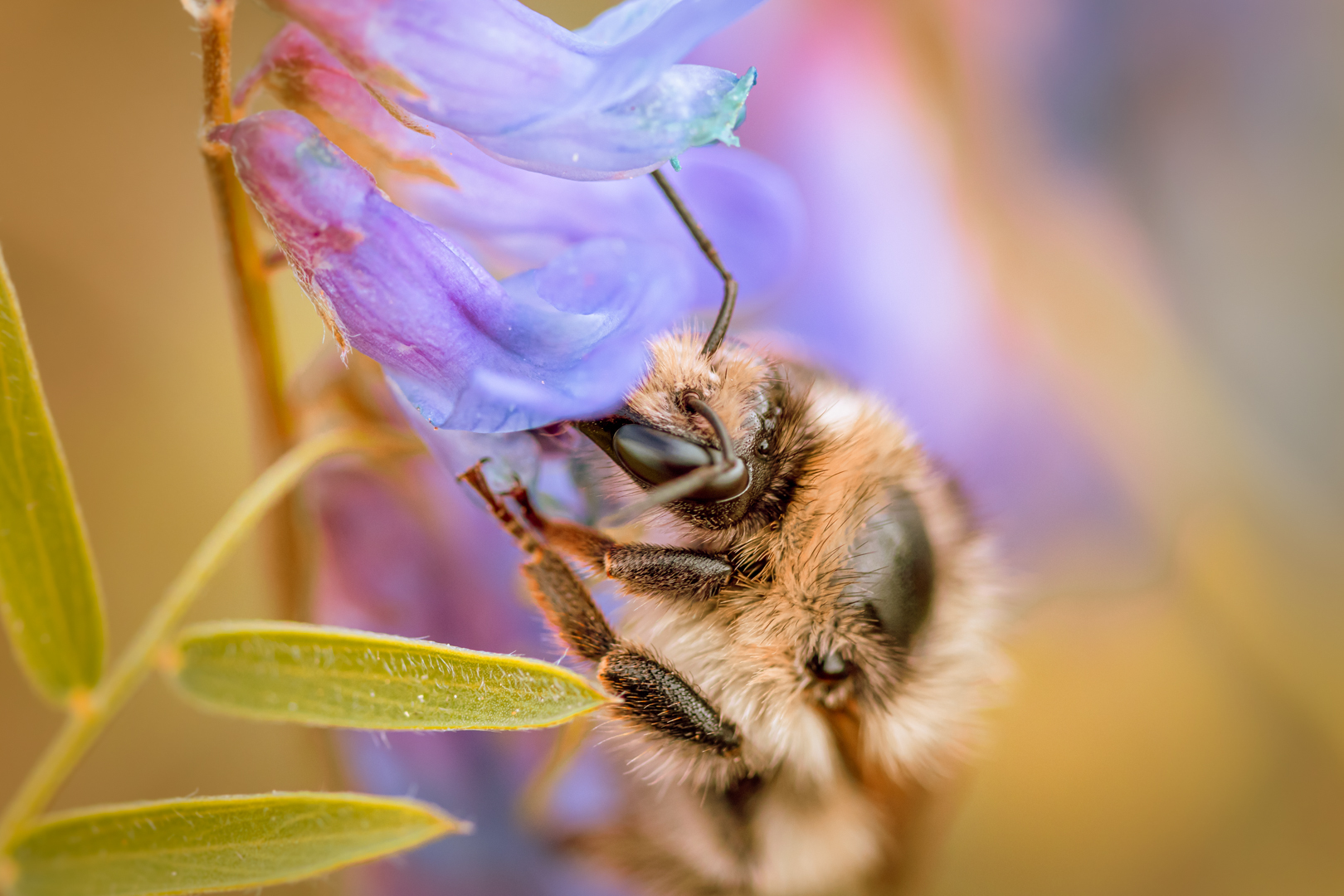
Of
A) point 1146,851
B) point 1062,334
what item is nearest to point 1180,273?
point 1062,334

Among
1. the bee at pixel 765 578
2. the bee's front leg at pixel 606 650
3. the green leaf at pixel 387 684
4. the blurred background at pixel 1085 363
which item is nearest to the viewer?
the green leaf at pixel 387 684

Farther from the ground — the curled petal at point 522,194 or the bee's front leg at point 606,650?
the curled petal at point 522,194

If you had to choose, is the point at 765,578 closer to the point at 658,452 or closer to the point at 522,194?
the point at 658,452

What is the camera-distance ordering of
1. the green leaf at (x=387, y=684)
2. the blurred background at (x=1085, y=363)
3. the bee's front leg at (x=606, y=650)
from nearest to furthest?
the green leaf at (x=387, y=684) < the bee's front leg at (x=606, y=650) < the blurred background at (x=1085, y=363)

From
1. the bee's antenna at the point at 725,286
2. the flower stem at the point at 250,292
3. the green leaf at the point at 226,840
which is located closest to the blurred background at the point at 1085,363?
the flower stem at the point at 250,292

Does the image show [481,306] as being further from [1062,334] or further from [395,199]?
[1062,334]

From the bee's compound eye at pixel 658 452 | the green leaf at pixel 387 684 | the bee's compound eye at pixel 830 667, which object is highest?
the bee's compound eye at pixel 658 452

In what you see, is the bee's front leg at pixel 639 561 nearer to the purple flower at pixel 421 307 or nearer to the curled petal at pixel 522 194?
the purple flower at pixel 421 307
